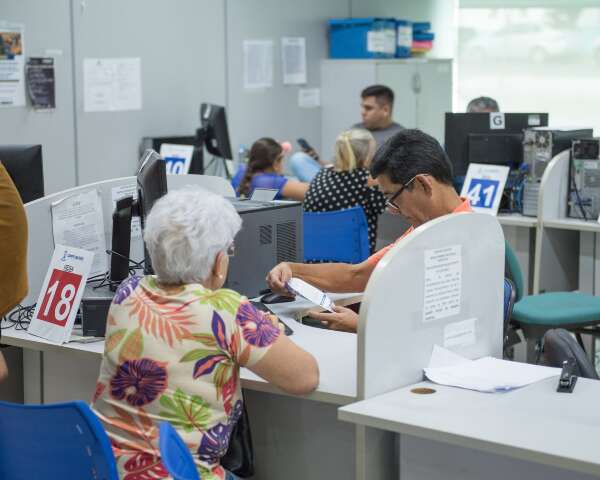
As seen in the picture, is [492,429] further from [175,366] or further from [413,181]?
[413,181]

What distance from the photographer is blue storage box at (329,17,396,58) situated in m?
7.09

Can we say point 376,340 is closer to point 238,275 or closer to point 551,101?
point 238,275

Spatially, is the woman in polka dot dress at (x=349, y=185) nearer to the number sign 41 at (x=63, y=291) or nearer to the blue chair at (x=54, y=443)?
the number sign 41 at (x=63, y=291)

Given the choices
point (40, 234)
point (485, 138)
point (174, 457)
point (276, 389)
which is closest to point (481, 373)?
point (276, 389)

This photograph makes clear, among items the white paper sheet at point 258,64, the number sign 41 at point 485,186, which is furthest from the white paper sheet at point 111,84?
the number sign 41 at point 485,186

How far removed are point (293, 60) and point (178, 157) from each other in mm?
1830

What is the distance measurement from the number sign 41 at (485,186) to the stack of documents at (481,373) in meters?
2.53

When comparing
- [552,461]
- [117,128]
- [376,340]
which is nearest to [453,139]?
[117,128]

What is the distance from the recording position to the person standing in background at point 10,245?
2.33 meters

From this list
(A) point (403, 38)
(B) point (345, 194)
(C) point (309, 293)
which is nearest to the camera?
(C) point (309, 293)

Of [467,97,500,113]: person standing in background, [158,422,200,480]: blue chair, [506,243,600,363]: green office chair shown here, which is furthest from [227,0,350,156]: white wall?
[158,422,200,480]: blue chair

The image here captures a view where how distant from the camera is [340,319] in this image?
268cm

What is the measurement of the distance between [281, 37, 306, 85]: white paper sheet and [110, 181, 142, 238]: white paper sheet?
12.9 feet

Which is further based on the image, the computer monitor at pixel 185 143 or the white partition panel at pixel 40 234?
the computer monitor at pixel 185 143
